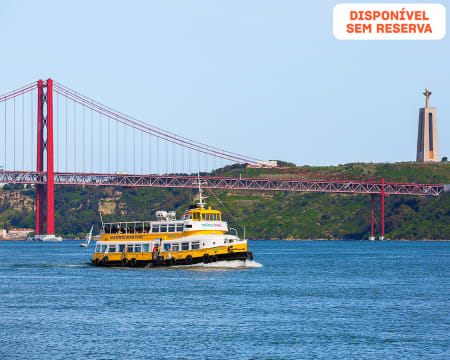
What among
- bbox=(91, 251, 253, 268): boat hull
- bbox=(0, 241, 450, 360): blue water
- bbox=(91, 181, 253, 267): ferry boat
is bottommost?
bbox=(0, 241, 450, 360): blue water

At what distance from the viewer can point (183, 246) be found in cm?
8738

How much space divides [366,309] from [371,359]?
17108 millimetres

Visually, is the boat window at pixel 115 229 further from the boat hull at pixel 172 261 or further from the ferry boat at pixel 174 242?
the boat hull at pixel 172 261

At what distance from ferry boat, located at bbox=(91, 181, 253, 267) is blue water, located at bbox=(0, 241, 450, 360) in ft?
7.31

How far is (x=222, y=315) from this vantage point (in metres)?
53.7

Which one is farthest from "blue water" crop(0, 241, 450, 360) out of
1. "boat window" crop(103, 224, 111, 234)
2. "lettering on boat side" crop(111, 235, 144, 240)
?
"boat window" crop(103, 224, 111, 234)

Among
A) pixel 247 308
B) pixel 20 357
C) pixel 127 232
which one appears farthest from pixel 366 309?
pixel 127 232

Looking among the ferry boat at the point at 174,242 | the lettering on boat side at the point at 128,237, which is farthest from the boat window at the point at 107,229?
the lettering on boat side at the point at 128,237

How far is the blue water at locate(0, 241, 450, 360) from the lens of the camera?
41906 millimetres

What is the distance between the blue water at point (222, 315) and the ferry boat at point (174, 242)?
7.31ft

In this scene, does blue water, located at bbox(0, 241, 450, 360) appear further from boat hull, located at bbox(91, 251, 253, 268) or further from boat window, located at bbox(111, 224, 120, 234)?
boat window, located at bbox(111, 224, 120, 234)

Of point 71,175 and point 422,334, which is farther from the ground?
point 71,175

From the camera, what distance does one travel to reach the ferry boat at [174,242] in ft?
279

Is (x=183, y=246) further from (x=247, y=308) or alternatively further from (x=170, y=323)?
(x=170, y=323)
